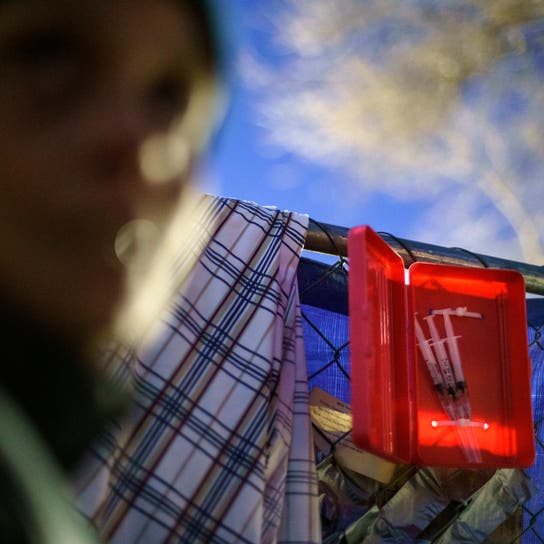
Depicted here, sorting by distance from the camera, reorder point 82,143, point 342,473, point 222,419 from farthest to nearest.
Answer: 1. point 342,473
2. point 222,419
3. point 82,143

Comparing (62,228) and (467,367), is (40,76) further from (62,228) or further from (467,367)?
(467,367)

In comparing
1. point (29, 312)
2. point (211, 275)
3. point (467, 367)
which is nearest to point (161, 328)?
point (211, 275)

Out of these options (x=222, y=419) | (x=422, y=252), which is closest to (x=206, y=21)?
(x=222, y=419)

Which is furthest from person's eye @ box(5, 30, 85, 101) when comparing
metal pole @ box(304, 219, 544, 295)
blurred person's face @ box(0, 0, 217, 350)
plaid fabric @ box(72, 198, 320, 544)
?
metal pole @ box(304, 219, 544, 295)

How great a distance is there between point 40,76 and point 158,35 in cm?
10

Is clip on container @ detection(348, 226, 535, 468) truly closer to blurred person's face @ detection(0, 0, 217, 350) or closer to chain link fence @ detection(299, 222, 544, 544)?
chain link fence @ detection(299, 222, 544, 544)

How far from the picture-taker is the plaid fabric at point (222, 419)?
2.07 ft

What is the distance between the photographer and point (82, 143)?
1.22 feet

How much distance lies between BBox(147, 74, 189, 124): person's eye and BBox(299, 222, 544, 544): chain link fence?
0.45 meters

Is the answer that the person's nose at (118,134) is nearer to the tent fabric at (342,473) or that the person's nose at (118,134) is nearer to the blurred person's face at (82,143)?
the blurred person's face at (82,143)

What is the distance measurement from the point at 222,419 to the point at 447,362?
41 centimetres

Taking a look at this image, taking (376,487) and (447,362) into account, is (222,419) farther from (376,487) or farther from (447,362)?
(447,362)

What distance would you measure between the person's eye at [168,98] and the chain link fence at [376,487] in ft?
1.48

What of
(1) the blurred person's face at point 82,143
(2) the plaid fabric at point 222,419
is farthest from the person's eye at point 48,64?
(2) the plaid fabric at point 222,419
